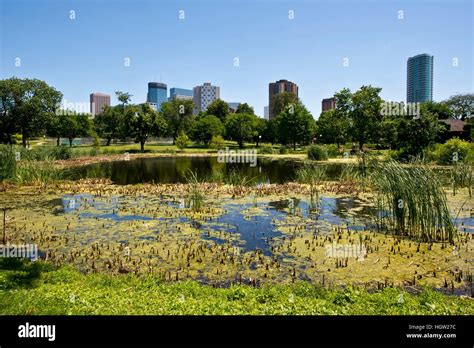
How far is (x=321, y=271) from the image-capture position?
8320 millimetres

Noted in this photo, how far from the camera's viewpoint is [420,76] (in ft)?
319

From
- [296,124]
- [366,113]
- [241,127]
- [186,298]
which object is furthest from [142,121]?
[186,298]

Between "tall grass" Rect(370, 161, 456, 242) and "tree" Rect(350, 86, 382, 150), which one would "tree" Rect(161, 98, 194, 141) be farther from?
"tall grass" Rect(370, 161, 456, 242)

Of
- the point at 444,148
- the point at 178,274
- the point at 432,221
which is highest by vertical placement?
the point at 444,148

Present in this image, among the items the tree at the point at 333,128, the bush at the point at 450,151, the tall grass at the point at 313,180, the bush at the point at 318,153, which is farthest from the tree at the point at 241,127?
the tall grass at the point at 313,180

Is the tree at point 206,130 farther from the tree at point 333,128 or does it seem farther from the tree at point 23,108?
the tree at point 23,108

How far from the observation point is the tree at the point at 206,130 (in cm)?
6989

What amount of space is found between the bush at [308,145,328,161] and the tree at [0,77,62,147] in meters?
41.4

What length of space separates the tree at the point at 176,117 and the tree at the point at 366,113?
35.7 metres

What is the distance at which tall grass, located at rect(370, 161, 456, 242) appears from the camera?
33.2 ft
